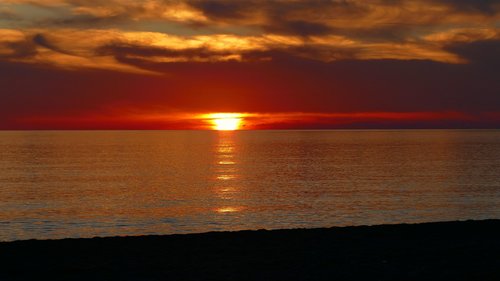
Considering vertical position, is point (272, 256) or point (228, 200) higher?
point (272, 256)

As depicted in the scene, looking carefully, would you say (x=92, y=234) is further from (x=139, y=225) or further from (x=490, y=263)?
(x=490, y=263)

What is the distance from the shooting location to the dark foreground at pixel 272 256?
13734 millimetres

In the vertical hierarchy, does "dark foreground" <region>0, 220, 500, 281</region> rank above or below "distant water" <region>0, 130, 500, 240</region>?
above

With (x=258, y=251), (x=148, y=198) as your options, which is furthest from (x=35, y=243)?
(x=148, y=198)

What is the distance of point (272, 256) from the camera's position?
15.7m

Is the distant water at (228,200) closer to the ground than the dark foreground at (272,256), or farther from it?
closer to the ground

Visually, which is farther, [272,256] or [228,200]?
[228,200]

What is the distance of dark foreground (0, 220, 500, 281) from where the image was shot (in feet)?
45.1

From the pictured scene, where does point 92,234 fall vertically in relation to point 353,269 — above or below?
below

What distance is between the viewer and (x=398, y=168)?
3725 inches

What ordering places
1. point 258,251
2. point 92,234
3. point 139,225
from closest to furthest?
point 258,251 → point 92,234 → point 139,225

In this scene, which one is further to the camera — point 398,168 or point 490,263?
point 398,168

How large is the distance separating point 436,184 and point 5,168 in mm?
72059

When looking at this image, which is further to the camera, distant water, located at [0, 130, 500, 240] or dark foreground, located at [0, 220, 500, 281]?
distant water, located at [0, 130, 500, 240]
